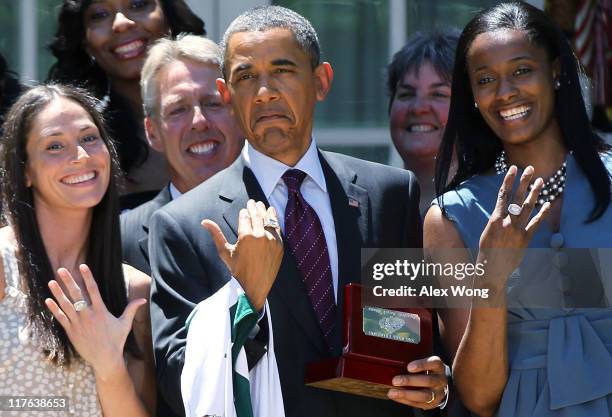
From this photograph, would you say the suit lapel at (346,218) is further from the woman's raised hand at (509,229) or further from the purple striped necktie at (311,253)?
the woman's raised hand at (509,229)

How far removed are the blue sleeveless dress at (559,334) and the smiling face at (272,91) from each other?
55 cm

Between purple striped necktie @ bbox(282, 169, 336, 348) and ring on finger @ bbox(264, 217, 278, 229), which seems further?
purple striped necktie @ bbox(282, 169, 336, 348)

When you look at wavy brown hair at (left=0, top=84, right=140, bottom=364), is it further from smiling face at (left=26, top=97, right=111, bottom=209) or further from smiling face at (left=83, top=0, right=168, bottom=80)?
smiling face at (left=83, top=0, right=168, bottom=80)

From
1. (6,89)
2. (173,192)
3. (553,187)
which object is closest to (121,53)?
(6,89)

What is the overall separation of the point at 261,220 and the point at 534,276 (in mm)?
849

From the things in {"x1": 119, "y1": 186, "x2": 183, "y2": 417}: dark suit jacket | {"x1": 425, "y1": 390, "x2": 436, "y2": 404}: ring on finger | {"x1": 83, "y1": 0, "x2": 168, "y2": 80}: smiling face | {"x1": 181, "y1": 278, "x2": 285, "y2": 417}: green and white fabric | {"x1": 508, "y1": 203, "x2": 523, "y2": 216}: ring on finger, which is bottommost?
{"x1": 425, "y1": 390, "x2": 436, "y2": 404}: ring on finger

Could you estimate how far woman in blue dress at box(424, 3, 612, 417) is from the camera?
4.02 m

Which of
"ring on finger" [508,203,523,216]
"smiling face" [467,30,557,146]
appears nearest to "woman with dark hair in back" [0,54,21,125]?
"smiling face" [467,30,557,146]

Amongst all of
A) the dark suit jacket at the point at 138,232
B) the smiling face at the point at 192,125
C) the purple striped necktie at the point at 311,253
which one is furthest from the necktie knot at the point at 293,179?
the smiling face at the point at 192,125

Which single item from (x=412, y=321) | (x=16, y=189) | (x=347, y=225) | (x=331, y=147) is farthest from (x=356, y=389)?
(x=331, y=147)

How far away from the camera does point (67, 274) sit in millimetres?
4125

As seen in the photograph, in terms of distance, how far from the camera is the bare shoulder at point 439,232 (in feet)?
13.9

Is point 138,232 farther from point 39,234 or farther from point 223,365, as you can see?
point 223,365

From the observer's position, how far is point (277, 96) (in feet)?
14.5
